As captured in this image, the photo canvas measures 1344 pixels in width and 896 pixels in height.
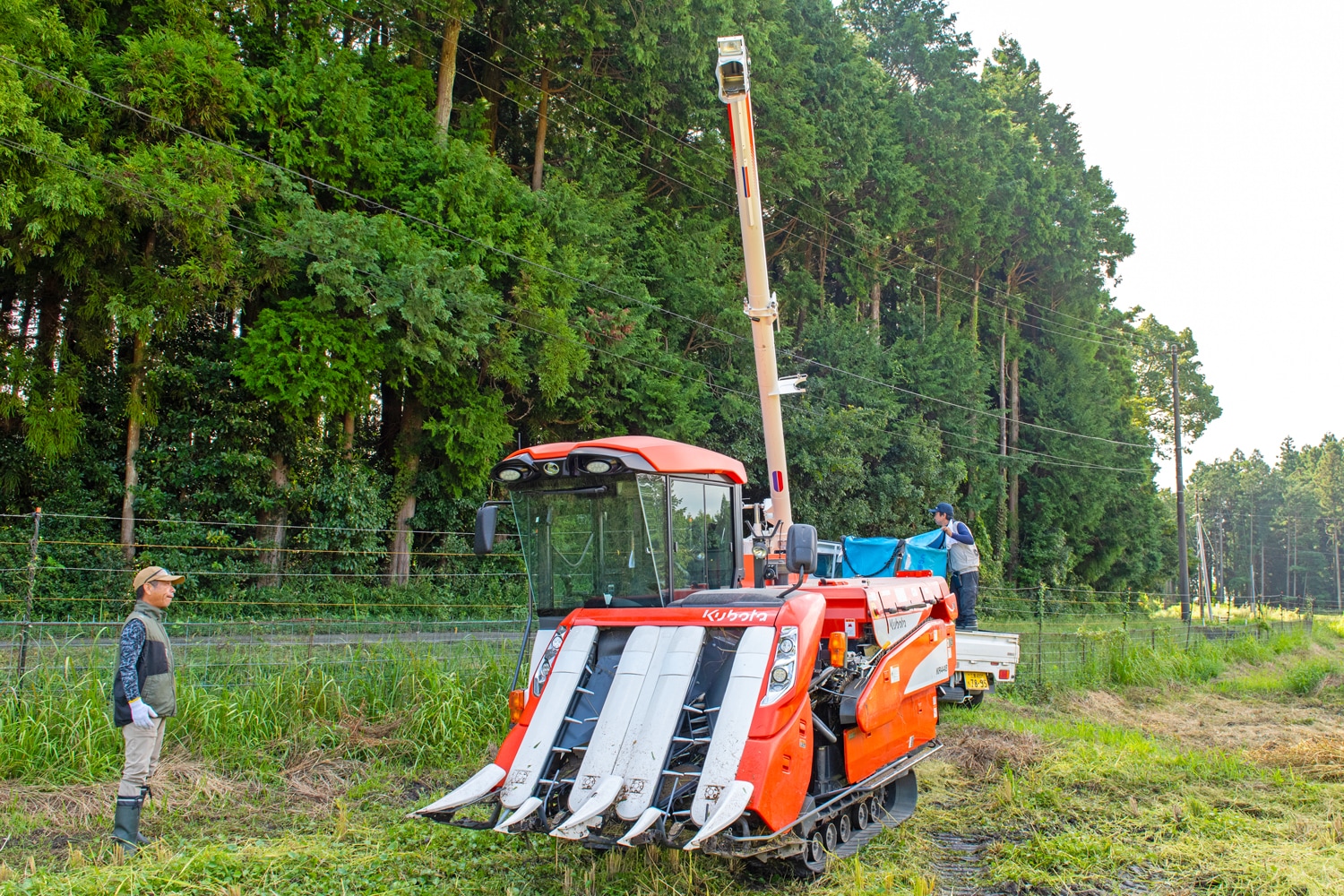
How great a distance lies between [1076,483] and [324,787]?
33394 millimetres

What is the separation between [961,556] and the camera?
11.8m

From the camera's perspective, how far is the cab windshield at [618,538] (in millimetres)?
6441

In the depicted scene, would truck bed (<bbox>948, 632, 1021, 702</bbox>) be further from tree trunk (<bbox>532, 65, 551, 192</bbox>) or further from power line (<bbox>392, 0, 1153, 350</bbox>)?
power line (<bbox>392, 0, 1153, 350</bbox>)

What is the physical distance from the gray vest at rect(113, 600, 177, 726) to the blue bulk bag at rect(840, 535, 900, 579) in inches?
336

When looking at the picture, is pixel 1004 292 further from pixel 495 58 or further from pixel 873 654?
pixel 873 654

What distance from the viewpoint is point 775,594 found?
6.21 m

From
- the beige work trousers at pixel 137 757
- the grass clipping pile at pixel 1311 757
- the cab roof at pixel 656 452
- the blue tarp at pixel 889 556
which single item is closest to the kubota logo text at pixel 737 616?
the cab roof at pixel 656 452

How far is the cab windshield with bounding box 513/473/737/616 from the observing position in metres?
6.44

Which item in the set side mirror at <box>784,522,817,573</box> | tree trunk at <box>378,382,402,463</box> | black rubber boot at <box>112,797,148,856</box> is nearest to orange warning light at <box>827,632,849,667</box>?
side mirror at <box>784,522,817,573</box>

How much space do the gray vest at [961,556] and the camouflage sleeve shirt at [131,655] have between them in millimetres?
8891

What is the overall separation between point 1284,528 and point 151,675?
10915 centimetres

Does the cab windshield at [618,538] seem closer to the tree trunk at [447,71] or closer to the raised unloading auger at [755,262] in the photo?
the raised unloading auger at [755,262]

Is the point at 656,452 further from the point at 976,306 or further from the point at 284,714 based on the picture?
the point at 976,306

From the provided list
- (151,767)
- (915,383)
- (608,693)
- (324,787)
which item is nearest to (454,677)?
(324,787)
